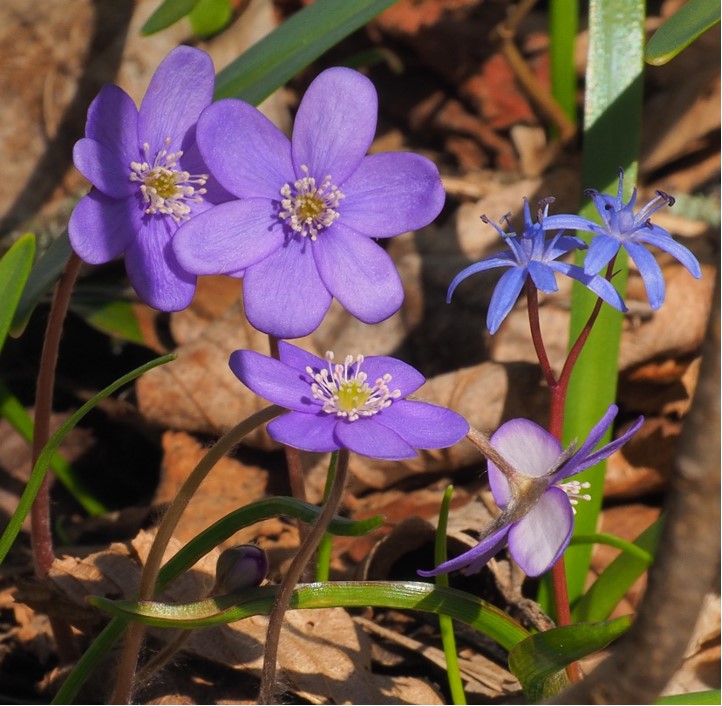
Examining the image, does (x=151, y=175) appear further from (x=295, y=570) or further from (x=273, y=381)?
(x=295, y=570)

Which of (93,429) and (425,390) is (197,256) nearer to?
(425,390)

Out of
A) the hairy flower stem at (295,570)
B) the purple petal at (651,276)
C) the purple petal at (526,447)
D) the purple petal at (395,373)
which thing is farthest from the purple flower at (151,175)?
the purple petal at (651,276)

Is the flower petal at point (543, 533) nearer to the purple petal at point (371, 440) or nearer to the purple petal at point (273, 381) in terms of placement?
the purple petal at point (371, 440)

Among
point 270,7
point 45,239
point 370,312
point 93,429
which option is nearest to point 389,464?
point 93,429

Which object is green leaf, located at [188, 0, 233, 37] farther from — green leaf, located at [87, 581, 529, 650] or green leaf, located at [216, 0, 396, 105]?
green leaf, located at [87, 581, 529, 650]

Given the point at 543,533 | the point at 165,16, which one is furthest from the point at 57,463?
the point at 543,533

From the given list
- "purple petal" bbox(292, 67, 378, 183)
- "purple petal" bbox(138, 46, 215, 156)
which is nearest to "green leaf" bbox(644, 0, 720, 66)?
"purple petal" bbox(292, 67, 378, 183)
